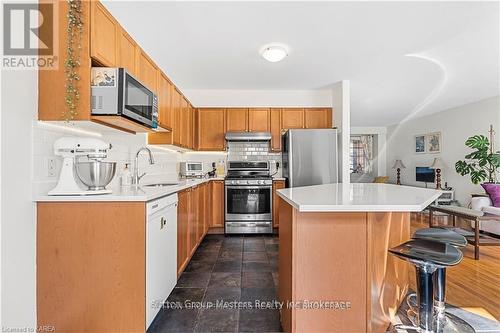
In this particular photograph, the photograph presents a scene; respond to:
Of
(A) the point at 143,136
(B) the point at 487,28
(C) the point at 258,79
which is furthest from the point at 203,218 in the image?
(B) the point at 487,28

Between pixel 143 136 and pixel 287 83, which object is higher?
pixel 287 83

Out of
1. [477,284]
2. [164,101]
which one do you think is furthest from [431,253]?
[164,101]

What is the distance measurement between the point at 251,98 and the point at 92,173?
329 centimetres

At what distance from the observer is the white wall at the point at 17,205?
4.82ft

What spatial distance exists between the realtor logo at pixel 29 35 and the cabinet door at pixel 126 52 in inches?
17.5

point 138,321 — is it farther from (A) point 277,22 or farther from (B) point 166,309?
(A) point 277,22

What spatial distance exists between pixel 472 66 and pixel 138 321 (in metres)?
4.69

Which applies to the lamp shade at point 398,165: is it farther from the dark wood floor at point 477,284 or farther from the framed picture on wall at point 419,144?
the dark wood floor at point 477,284

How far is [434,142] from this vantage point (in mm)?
6660

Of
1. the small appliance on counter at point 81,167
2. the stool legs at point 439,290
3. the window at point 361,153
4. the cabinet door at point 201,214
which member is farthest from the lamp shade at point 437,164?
the small appliance on counter at point 81,167

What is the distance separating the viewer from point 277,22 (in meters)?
2.41

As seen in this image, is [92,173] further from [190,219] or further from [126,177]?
[190,219]

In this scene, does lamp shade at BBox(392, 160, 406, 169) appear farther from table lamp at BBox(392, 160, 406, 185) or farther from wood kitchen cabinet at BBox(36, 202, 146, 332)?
wood kitchen cabinet at BBox(36, 202, 146, 332)

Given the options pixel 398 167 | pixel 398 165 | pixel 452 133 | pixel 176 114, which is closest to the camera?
pixel 176 114
